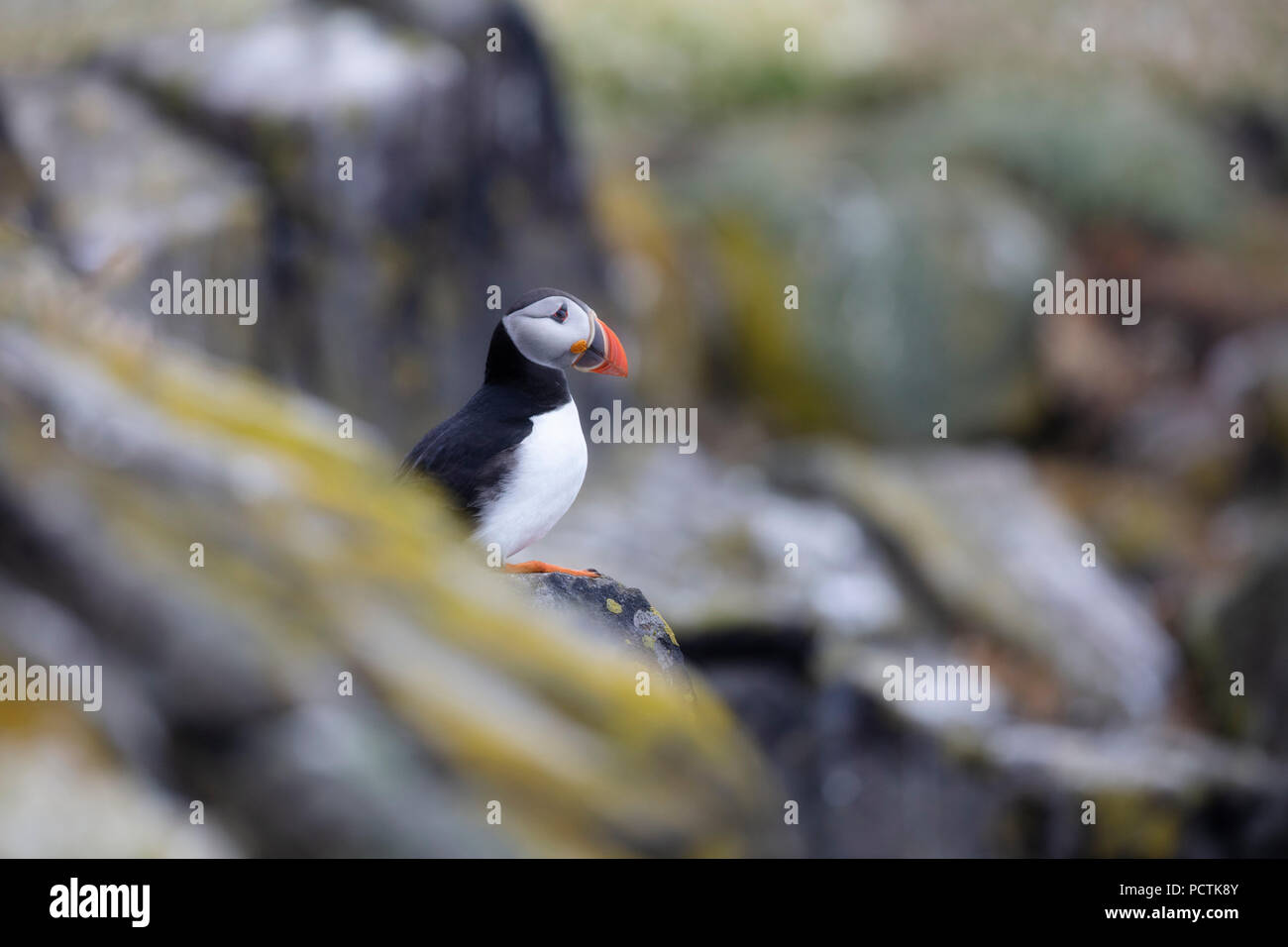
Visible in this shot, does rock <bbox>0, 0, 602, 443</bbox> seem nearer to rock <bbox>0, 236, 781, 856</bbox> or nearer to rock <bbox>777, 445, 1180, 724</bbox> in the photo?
rock <bbox>777, 445, 1180, 724</bbox>

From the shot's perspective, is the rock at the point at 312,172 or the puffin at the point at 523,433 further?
the rock at the point at 312,172

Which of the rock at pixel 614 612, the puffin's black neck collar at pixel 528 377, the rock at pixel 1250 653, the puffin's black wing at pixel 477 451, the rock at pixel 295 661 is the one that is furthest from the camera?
the rock at pixel 1250 653

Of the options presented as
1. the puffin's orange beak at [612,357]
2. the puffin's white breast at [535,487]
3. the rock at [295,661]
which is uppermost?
the puffin's orange beak at [612,357]

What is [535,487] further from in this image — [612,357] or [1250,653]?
[1250,653]

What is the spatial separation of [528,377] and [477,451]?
0.33 meters

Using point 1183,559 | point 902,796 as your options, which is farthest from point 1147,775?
point 1183,559

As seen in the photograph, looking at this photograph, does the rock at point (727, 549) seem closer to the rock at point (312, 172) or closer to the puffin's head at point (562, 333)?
the rock at point (312, 172)

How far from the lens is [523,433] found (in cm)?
383

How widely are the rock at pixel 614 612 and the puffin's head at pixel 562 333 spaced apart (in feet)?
2.13

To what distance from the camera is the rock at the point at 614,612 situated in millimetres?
3279

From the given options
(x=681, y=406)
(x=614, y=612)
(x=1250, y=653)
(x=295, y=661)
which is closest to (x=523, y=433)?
(x=614, y=612)

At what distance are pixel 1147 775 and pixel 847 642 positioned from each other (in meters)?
1.89

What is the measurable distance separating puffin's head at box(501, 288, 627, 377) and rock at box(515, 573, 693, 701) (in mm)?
648

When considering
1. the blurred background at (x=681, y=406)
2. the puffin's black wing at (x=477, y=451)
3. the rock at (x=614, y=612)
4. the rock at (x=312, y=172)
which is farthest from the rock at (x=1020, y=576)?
the rock at (x=614, y=612)
